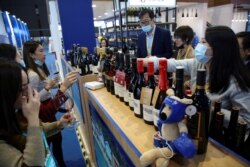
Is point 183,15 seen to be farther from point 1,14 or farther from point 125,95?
point 125,95

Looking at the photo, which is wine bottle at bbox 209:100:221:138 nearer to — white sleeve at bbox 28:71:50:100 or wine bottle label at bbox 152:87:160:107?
wine bottle label at bbox 152:87:160:107

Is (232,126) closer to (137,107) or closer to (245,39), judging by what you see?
(137,107)

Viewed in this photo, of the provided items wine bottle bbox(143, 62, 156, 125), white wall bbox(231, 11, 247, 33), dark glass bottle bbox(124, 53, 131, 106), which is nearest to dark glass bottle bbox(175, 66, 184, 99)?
wine bottle bbox(143, 62, 156, 125)

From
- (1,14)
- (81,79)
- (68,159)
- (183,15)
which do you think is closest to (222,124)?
(81,79)

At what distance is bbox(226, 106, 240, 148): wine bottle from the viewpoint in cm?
82

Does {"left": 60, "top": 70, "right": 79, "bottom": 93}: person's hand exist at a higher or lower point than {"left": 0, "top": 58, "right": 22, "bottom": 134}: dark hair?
lower

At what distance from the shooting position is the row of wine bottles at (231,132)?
32.4 inches

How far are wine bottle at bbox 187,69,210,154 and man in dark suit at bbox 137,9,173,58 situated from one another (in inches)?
89.3

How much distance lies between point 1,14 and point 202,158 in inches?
168

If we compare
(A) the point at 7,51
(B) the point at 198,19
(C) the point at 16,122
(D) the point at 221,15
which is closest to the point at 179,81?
(C) the point at 16,122

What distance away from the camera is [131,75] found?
1.15 metres

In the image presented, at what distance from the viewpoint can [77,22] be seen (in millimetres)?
3744

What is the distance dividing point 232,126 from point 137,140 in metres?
0.42

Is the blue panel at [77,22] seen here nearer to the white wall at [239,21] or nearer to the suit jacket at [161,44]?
the suit jacket at [161,44]
